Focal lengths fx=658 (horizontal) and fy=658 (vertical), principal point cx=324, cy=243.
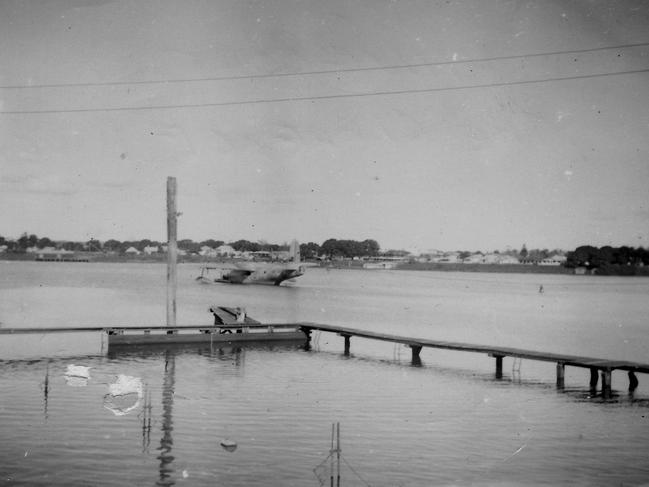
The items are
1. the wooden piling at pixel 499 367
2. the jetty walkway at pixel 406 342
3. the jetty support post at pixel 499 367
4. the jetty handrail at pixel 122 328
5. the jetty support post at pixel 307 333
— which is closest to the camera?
the jetty walkway at pixel 406 342

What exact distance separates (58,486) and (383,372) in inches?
541

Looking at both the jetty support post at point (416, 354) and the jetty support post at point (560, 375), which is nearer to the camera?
the jetty support post at point (560, 375)

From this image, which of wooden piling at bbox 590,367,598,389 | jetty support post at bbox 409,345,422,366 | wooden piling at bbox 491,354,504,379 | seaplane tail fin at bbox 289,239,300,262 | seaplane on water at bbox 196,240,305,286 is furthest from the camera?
seaplane tail fin at bbox 289,239,300,262

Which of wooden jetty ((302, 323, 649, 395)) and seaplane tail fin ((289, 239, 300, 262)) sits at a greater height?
seaplane tail fin ((289, 239, 300, 262))

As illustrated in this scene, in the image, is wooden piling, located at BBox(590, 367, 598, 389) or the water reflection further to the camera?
wooden piling, located at BBox(590, 367, 598, 389)

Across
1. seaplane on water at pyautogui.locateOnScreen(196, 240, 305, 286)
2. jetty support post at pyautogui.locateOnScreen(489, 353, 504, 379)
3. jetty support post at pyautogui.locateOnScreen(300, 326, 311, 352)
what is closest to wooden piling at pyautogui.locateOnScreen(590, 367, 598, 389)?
jetty support post at pyautogui.locateOnScreen(489, 353, 504, 379)

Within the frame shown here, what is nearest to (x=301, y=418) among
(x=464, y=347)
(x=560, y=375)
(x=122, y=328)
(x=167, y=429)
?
(x=167, y=429)

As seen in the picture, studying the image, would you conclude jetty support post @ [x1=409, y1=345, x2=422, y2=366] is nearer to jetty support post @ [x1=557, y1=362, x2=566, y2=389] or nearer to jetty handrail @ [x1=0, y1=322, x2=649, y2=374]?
jetty handrail @ [x1=0, y1=322, x2=649, y2=374]

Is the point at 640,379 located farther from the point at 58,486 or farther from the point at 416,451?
the point at 58,486

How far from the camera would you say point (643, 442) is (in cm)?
1374

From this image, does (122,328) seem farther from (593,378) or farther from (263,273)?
(263,273)

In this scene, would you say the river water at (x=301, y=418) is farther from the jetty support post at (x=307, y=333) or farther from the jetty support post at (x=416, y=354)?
the jetty support post at (x=307, y=333)

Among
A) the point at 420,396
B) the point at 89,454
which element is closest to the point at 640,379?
the point at 420,396

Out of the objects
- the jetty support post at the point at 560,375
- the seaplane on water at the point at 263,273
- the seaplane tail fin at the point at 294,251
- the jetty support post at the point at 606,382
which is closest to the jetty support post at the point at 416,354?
the jetty support post at the point at 560,375
